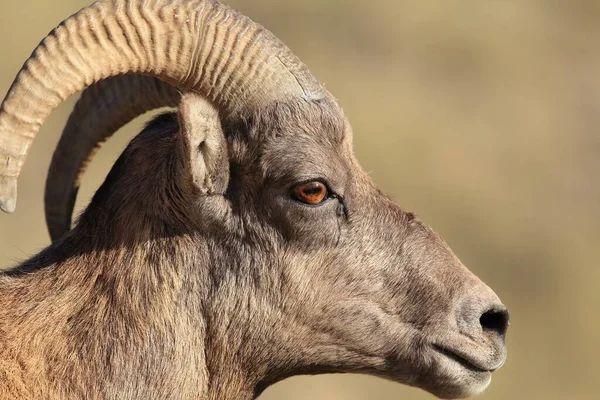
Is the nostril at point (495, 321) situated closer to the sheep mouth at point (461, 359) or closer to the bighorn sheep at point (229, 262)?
the bighorn sheep at point (229, 262)

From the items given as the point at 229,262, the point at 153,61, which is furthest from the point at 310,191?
the point at 153,61

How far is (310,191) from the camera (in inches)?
221

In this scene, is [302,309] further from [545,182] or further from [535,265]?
[545,182]

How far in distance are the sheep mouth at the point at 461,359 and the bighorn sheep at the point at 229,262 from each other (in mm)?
12

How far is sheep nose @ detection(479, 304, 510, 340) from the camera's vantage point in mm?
5773

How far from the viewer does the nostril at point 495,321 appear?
579cm

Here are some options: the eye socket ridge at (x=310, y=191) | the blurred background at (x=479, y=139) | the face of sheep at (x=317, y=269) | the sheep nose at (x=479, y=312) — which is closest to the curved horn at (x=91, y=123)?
the face of sheep at (x=317, y=269)

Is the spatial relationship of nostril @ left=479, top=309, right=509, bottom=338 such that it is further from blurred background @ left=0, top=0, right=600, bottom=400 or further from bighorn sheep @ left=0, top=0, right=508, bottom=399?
blurred background @ left=0, top=0, right=600, bottom=400

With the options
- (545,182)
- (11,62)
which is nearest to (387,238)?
(545,182)

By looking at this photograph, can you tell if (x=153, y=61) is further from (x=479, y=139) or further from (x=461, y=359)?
(x=479, y=139)

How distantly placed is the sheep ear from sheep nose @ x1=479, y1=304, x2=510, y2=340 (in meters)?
1.75

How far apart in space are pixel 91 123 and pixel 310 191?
201cm

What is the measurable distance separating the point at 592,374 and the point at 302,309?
46.7 feet

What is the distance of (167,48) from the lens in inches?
217
